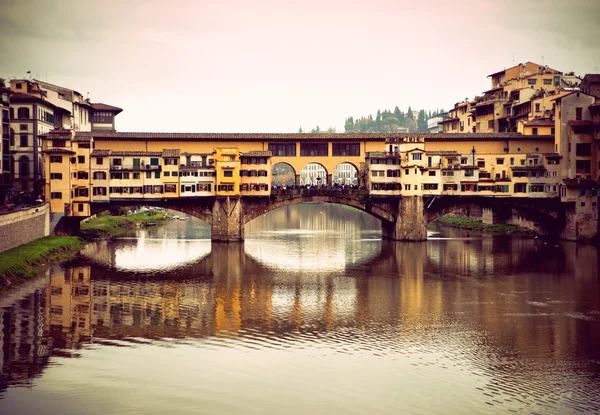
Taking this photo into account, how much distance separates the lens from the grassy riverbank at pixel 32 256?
5003 cm

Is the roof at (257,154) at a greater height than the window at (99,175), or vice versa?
the roof at (257,154)

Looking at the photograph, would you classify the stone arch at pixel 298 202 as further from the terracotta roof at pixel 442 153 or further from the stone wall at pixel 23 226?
the stone wall at pixel 23 226

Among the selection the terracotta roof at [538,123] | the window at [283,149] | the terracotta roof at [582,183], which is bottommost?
the terracotta roof at [582,183]

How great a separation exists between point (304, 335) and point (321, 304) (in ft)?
26.9

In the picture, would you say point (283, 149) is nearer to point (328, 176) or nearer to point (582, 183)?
point (328, 176)

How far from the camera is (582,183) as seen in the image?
255ft

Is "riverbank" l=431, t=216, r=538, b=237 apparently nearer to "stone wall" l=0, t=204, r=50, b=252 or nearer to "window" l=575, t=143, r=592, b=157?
"window" l=575, t=143, r=592, b=157

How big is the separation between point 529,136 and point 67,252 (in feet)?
165

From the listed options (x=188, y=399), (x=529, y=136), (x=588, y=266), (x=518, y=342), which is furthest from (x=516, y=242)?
(x=188, y=399)

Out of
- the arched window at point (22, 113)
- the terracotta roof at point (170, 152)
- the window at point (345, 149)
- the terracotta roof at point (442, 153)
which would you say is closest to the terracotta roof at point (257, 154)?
the terracotta roof at point (170, 152)

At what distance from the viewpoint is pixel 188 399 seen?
94.9ft

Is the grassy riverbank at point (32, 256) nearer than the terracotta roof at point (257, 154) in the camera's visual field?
Yes

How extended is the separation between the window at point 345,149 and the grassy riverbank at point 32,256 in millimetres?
28819

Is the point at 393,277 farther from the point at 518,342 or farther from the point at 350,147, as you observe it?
the point at 350,147
